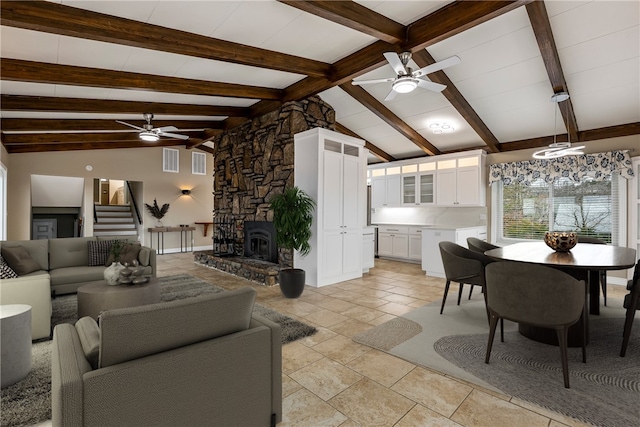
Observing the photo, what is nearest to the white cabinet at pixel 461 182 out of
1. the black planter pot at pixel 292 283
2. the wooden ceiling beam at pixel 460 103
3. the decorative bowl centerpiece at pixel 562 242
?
the wooden ceiling beam at pixel 460 103

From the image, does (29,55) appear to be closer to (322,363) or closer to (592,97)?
(322,363)

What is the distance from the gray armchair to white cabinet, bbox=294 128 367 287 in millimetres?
3346

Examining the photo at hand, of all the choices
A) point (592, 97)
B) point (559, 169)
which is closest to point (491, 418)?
point (592, 97)

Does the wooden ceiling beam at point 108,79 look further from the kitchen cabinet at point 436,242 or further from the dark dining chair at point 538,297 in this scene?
the dark dining chair at point 538,297

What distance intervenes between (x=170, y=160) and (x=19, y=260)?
238 inches

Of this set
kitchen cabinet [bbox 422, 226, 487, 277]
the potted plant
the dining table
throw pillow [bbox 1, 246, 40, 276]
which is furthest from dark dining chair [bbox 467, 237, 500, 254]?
throw pillow [bbox 1, 246, 40, 276]

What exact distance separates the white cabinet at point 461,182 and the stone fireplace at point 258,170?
2841 millimetres

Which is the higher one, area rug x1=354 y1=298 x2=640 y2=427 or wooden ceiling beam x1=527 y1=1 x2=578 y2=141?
wooden ceiling beam x1=527 y1=1 x2=578 y2=141

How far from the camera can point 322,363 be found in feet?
8.30

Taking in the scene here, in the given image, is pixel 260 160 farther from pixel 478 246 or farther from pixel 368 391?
pixel 368 391

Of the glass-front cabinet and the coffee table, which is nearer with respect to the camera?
the coffee table

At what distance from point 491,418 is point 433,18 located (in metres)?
3.66

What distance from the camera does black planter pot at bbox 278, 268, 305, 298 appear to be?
435 cm

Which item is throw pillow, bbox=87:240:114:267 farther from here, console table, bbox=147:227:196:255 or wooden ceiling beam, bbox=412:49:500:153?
wooden ceiling beam, bbox=412:49:500:153
